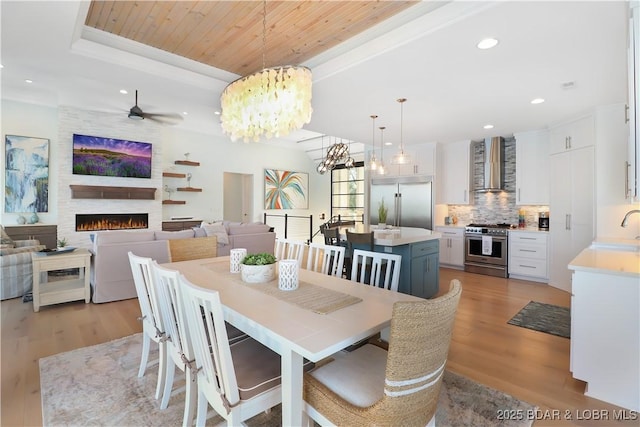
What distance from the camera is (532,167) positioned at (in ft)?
17.1

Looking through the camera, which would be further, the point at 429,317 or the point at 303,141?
the point at 303,141

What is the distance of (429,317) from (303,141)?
8443 mm

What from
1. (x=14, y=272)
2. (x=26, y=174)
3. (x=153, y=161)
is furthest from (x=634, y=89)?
(x=26, y=174)

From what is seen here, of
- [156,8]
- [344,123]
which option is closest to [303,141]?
[344,123]

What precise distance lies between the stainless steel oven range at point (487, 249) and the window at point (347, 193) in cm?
402

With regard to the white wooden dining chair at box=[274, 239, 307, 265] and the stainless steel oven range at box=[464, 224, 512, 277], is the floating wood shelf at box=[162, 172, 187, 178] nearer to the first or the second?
the white wooden dining chair at box=[274, 239, 307, 265]

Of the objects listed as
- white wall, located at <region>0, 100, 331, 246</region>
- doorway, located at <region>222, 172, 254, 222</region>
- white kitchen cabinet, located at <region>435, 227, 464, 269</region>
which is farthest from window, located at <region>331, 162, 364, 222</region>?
white kitchen cabinet, located at <region>435, 227, 464, 269</region>

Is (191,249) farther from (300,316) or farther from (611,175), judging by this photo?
(611,175)

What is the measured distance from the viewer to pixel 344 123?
4910mm

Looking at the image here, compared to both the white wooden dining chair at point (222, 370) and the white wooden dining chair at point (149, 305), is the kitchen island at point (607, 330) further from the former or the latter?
the white wooden dining chair at point (149, 305)

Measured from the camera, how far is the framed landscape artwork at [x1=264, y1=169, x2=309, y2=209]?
879 cm

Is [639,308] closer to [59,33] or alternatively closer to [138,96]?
[59,33]

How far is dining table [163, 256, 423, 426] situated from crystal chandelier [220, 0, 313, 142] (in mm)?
1103

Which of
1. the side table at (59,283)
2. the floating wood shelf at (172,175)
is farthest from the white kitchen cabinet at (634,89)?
the floating wood shelf at (172,175)
